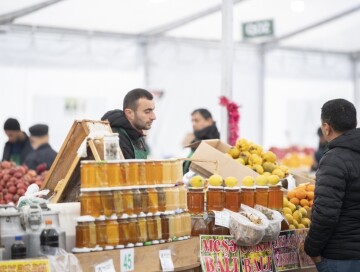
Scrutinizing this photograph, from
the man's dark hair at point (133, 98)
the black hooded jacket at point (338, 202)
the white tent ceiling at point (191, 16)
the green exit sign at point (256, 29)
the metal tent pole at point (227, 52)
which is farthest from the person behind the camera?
the white tent ceiling at point (191, 16)

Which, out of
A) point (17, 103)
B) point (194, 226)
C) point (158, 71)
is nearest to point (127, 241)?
point (194, 226)

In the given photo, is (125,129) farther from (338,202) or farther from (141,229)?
(338,202)

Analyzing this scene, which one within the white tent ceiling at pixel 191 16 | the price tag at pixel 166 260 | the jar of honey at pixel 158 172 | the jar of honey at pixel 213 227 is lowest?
the price tag at pixel 166 260

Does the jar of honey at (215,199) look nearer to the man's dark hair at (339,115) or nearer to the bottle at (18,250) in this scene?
the man's dark hair at (339,115)

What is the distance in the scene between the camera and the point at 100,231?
3764mm

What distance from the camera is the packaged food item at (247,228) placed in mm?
4461

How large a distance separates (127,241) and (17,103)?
6.91 meters

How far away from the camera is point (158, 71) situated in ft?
38.8

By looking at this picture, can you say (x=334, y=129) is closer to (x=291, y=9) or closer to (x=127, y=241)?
(x=127, y=241)

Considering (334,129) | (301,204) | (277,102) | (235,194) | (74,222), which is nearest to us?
(74,222)

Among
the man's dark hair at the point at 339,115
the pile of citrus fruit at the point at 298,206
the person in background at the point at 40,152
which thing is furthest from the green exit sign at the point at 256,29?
the man's dark hair at the point at 339,115

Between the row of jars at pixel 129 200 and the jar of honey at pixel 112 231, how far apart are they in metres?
0.03

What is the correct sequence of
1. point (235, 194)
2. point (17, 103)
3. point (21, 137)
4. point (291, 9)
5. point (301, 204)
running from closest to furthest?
point (235, 194) < point (301, 204) < point (21, 137) < point (17, 103) < point (291, 9)

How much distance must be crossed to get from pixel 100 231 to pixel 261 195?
1.48m
